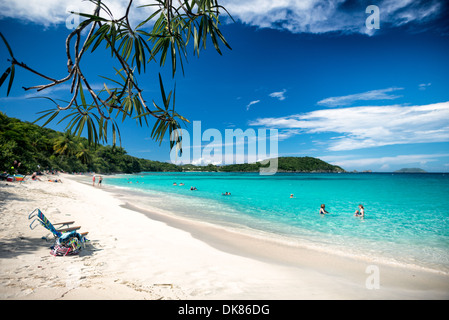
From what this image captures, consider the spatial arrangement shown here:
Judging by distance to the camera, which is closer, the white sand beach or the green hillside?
the white sand beach

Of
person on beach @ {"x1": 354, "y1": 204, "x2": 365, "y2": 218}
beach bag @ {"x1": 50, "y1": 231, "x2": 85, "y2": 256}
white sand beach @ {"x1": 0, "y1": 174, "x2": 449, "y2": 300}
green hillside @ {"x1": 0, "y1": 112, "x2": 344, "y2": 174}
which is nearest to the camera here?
white sand beach @ {"x1": 0, "y1": 174, "x2": 449, "y2": 300}

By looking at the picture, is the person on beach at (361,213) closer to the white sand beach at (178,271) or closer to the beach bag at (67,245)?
the white sand beach at (178,271)

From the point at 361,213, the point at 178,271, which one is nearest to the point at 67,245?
the point at 178,271

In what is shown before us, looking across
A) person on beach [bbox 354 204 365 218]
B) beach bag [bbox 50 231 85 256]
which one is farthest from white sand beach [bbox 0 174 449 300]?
person on beach [bbox 354 204 365 218]

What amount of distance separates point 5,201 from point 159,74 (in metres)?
11.2

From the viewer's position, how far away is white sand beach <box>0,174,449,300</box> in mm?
3322

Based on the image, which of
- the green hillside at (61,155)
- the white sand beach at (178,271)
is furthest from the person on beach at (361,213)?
the green hillside at (61,155)

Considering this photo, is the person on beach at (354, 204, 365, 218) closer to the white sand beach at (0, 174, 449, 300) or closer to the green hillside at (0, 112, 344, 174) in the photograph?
the white sand beach at (0, 174, 449, 300)

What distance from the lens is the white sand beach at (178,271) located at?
332 cm

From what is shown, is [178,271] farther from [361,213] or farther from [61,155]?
[61,155]

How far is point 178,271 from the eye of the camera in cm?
428

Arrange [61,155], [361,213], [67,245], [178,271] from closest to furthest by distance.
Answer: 1. [178,271]
2. [67,245]
3. [361,213]
4. [61,155]

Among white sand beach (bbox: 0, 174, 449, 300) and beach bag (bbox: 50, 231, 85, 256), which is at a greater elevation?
beach bag (bbox: 50, 231, 85, 256)

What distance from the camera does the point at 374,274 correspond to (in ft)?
17.2
